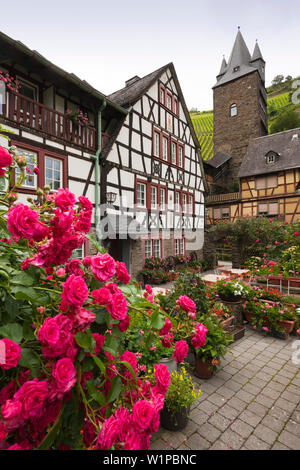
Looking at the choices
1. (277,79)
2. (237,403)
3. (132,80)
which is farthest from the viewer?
(277,79)

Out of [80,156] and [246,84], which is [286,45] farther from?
[246,84]

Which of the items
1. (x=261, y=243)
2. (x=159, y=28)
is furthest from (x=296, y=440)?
(x=261, y=243)

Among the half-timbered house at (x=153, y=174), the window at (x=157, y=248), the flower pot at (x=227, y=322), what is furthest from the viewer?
the window at (x=157, y=248)

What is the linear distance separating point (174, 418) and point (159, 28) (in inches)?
203

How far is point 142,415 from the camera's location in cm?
91

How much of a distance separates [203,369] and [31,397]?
3494 mm

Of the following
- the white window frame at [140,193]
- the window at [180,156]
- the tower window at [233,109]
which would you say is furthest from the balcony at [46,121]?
the tower window at [233,109]

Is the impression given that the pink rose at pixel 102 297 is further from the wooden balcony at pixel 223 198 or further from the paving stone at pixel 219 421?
the wooden balcony at pixel 223 198

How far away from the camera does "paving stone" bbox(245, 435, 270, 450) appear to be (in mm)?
2375

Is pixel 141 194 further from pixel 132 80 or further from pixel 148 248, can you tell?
pixel 132 80

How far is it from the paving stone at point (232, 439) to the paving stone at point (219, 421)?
0.07 meters

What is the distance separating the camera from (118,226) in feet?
29.7

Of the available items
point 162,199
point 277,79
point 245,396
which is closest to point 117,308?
point 245,396

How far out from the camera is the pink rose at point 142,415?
895 mm
